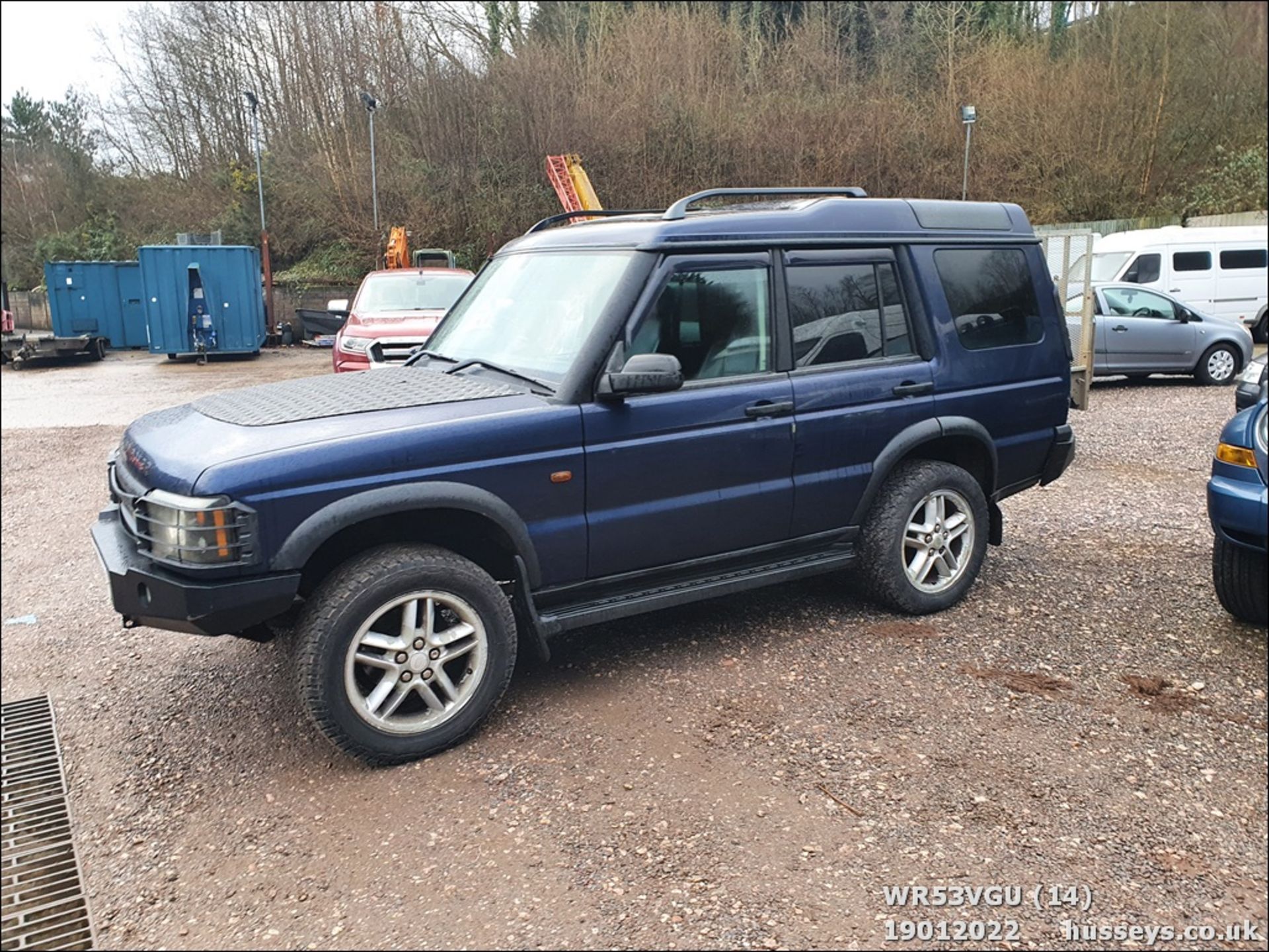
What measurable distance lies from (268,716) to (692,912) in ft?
6.93

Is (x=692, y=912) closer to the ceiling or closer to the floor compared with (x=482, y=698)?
closer to the floor

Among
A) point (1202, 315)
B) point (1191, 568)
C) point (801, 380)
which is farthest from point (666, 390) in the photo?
point (1202, 315)

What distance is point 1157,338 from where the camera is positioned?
45.3 feet

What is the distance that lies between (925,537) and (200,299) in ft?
65.9

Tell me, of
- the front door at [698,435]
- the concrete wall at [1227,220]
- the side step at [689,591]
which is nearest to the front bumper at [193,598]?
the side step at [689,591]

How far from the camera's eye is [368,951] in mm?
2701

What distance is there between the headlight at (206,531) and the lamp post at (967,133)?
2236 cm

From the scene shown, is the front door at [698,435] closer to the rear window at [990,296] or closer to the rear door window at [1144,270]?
the rear window at [990,296]

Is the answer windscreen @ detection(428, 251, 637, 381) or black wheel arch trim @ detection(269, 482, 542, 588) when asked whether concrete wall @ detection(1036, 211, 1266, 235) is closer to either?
windscreen @ detection(428, 251, 637, 381)

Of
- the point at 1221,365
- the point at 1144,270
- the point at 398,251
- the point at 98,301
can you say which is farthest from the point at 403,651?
the point at 98,301

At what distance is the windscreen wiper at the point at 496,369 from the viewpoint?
414cm

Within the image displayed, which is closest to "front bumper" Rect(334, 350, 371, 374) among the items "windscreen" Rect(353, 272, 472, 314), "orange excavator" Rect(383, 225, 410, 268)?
"windscreen" Rect(353, 272, 472, 314)

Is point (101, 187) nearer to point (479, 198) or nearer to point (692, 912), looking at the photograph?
point (479, 198)

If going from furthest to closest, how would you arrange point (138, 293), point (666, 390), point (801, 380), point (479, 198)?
point (479, 198)
point (138, 293)
point (801, 380)
point (666, 390)
